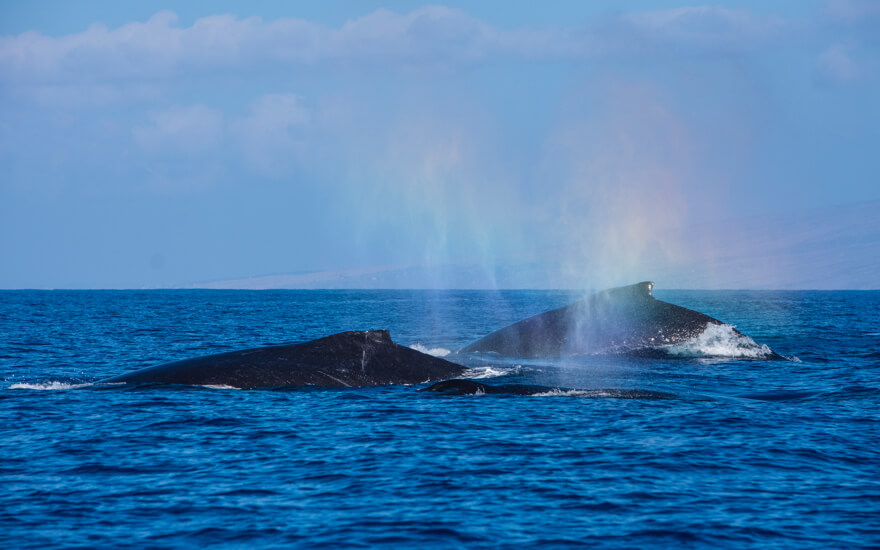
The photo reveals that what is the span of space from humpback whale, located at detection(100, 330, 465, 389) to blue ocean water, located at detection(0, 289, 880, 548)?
555mm

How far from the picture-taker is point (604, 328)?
93.3 ft

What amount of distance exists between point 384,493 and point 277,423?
17.2 feet

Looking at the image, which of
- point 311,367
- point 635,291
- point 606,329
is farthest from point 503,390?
point 635,291

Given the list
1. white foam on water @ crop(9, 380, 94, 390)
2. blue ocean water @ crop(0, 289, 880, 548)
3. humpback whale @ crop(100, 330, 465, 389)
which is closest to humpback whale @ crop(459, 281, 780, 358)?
blue ocean water @ crop(0, 289, 880, 548)

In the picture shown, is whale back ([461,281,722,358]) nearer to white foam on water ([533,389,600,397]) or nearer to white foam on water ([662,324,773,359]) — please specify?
white foam on water ([662,324,773,359])

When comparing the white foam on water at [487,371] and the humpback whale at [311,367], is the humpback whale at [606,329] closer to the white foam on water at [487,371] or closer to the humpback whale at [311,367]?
the white foam on water at [487,371]

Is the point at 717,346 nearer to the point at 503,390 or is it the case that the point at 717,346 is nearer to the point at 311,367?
the point at 503,390

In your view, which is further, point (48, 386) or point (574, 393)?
point (48, 386)

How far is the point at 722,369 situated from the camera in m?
25.5

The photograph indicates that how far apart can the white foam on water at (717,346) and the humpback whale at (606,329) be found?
155 mm

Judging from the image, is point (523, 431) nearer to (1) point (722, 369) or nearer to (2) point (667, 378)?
(2) point (667, 378)

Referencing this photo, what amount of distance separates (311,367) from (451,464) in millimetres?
7830


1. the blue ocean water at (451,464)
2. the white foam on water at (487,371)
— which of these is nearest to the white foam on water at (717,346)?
the blue ocean water at (451,464)

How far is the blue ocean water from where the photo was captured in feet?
34.9
